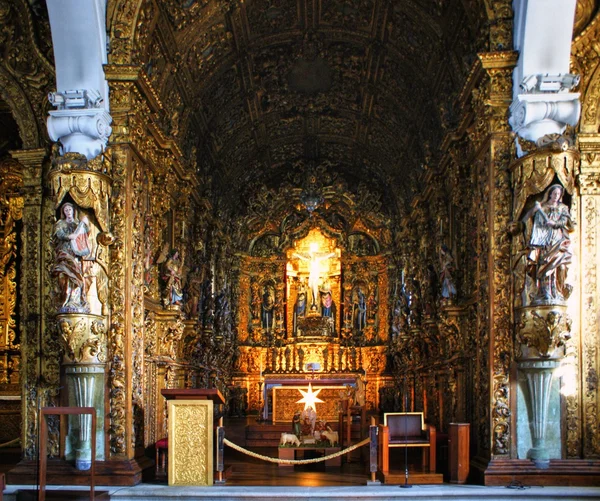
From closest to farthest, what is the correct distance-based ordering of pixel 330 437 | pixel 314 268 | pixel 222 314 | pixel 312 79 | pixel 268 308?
1. pixel 330 437
2. pixel 312 79
3. pixel 222 314
4. pixel 314 268
5. pixel 268 308

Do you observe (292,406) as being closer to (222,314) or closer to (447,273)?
(222,314)

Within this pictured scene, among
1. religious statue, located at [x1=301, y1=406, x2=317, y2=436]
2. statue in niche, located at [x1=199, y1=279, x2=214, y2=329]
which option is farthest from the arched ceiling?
religious statue, located at [x1=301, y1=406, x2=317, y2=436]

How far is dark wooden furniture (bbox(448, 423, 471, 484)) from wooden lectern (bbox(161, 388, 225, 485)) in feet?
10.5

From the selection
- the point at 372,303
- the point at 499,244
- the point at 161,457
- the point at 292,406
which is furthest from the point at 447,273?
the point at 372,303

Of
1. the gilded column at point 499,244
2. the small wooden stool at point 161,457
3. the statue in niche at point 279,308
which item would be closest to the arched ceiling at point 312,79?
the gilded column at point 499,244

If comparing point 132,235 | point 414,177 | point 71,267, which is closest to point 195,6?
point 132,235

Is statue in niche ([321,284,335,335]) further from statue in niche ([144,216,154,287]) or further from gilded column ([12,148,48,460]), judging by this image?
gilded column ([12,148,48,460])

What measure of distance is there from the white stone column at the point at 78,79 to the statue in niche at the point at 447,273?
20.8 feet

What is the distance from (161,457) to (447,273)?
5.80 meters

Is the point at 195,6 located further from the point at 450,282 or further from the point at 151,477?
the point at 151,477

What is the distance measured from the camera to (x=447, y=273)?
45.1ft

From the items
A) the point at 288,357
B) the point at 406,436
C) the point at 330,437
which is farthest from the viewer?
the point at 288,357

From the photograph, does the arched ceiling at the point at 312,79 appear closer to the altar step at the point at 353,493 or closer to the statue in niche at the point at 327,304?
the statue in niche at the point at 327,304

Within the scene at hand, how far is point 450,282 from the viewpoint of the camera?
13.6m
